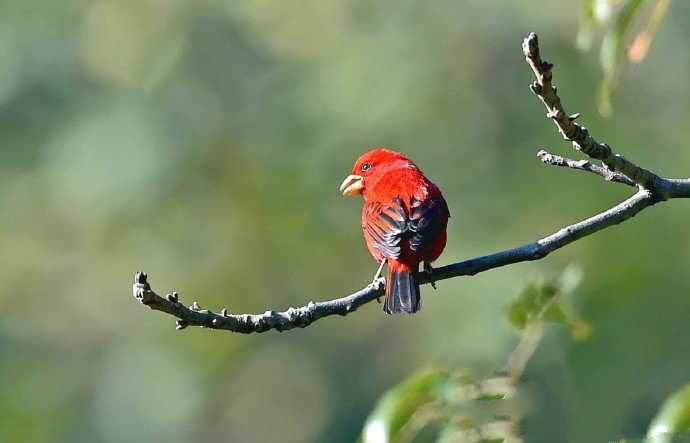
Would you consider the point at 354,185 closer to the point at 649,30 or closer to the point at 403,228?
the point at 403,228

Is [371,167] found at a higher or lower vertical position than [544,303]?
higher

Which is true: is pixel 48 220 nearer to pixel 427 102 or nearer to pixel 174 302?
pixel 427 102

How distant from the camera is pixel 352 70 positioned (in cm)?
1237

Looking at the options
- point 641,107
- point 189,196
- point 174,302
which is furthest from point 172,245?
point 174,302

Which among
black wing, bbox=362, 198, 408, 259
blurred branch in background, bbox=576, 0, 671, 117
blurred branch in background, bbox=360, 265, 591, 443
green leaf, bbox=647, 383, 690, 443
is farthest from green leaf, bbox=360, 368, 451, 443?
black wing, bbox=362, 198, 408, 259

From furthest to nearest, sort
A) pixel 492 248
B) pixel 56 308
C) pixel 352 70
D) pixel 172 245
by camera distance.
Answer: pixel 56 308, pixel 172 245, pixel 352 70, pixel 492 248

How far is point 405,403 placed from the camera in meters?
2.27

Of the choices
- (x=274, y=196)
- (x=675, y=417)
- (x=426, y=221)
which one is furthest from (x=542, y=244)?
(x=274, y=196)

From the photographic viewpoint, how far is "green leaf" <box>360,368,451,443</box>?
2.18 metres

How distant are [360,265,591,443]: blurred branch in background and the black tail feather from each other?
1856mm

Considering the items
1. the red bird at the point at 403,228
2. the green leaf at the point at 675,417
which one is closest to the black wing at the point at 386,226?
the red bird at the point at 403,228

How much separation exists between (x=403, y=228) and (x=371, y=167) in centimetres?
134

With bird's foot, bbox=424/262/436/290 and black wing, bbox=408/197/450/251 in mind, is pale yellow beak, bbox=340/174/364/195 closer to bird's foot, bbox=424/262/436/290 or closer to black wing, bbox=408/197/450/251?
black wing, bbox=408/197/450/251

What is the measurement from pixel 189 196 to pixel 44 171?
71.3 inches
